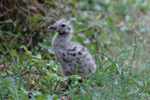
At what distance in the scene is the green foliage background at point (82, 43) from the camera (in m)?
3.31

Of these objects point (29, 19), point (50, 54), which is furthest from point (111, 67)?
point (29, 19)

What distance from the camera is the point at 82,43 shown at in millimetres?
5883

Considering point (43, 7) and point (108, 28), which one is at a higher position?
point (43, 7)

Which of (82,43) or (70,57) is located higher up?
(70,57)

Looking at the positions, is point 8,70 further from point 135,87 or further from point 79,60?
point 135,87

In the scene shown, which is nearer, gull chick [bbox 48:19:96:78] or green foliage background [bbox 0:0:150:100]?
green foliage background [bbox 0:0:150:100]

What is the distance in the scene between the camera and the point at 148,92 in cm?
337

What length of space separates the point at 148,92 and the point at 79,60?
1278 millimetres

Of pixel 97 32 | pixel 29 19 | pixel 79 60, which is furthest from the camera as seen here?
pixel 97 32

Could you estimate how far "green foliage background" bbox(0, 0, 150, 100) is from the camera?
331 centimetres

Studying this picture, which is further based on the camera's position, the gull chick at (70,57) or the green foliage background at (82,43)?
the gull chick at (70,57)

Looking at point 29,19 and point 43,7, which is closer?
point 29,19

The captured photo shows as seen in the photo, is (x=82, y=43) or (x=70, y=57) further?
(x=82, y=43)

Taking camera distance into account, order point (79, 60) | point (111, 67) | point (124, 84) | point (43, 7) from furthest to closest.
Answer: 1. point (43, 7)
2. point (79, 60)
3. point (111, 67)
4. point (124, 84)
